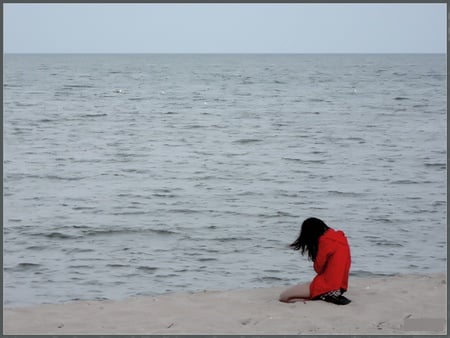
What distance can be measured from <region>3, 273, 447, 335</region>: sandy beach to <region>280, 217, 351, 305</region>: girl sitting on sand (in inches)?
4.9

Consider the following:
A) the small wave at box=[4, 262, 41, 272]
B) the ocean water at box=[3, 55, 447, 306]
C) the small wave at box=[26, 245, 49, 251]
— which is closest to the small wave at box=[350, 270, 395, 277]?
the ocean water at box=[3, 55, 447, 306]

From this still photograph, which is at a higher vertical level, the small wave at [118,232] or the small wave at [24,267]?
the small wave at [118,232]

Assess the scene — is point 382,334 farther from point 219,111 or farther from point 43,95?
point 43,95

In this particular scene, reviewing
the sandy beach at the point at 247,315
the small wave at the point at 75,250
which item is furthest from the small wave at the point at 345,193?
the sandy beach at the point at 247,315

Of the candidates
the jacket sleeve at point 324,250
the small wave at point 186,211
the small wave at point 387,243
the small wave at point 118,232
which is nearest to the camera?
the jacket sleeve at point 324,250

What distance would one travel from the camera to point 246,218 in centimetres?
1302

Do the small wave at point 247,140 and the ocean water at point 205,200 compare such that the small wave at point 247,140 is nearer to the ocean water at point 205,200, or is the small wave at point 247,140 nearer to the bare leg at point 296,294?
the ocean water at point 205,200

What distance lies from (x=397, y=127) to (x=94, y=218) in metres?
18.0

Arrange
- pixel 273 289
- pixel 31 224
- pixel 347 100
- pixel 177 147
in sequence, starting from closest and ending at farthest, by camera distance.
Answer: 1. pixel 273 289
2. pixel 31 224
3. pixel 177 147
4. pixel 347 100

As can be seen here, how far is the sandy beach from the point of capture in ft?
20.6

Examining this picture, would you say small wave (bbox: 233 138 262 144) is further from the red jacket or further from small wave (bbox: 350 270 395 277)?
the red jacket

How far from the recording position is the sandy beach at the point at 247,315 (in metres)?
6.29

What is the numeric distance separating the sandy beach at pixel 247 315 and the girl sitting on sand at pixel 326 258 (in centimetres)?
12

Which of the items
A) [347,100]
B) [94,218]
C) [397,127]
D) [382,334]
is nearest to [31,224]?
[94,218]
